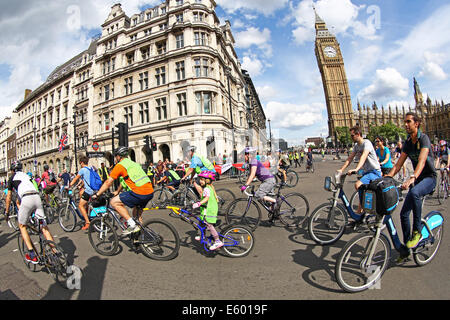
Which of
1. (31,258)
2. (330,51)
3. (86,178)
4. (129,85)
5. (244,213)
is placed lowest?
(31,258)

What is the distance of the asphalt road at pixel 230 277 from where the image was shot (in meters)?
2.70

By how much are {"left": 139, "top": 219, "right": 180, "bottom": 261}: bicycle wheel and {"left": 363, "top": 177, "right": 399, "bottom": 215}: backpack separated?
9.64 ft

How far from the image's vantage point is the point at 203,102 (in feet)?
85.4

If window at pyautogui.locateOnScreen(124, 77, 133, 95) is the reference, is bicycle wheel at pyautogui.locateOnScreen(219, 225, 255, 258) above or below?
below

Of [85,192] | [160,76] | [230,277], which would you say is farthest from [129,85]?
[230,277]

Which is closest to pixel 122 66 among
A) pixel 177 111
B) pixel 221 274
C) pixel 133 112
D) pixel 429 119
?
pixel 133 112

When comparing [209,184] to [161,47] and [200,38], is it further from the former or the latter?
[161,47]

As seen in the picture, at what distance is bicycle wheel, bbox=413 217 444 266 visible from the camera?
310 centimetres

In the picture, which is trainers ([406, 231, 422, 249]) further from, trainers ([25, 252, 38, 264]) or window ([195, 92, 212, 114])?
window ([195, 92, 212, 114])

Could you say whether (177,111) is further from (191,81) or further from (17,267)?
(17,267)

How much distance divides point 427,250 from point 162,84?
28.8 meters

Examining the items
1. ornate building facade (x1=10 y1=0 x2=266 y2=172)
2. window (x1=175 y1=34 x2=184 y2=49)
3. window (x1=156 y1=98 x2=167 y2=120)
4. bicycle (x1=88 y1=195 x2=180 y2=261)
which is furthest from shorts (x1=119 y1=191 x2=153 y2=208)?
window (x1=175 y1=34 x2=184 y2=49)

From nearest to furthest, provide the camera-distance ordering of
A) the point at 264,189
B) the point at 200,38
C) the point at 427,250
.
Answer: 1. the point at 427,250
2. the point at 264,189
3. the point at 200,38

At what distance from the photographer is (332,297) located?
2.56 metres
